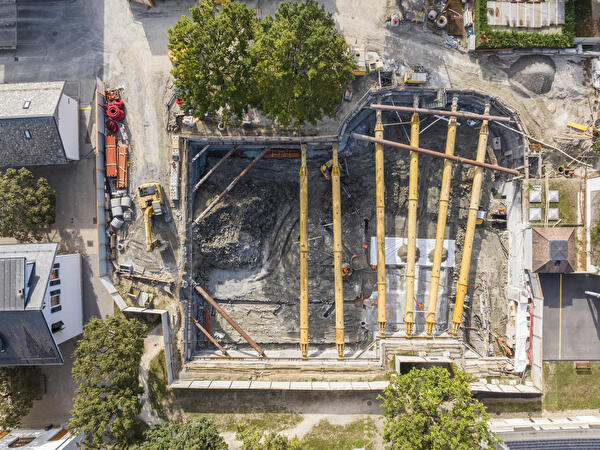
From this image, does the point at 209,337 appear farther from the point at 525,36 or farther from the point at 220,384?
the point at 525,36

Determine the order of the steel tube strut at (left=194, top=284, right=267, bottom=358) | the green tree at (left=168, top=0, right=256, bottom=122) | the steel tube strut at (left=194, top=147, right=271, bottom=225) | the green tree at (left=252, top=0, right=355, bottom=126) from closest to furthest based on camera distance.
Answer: the green tree at (left=252, top=0, right=355, bottom=126) < the green tree at (left=168, top=0, right=256, bottom=122) < the steel tube strut at (left=194, top=147, right=271, bottom=225) < the steel tube strut at (left=194, top=284, right=267, bottom=358)

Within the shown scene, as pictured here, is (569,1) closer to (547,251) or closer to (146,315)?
(547,251)

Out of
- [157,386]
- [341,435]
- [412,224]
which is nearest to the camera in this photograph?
[341,435]

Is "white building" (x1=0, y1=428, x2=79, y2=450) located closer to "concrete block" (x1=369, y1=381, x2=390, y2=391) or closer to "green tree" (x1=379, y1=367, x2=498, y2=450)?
"concrete block" (x1=369, y1=381, x2=390, y2=391)

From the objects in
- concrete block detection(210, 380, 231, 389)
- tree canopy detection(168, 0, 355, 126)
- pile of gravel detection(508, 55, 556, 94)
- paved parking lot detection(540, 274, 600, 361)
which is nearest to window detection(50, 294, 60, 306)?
concrete block detection(210, 380, 231, 389)

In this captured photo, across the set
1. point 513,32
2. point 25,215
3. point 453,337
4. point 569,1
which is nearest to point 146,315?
point 25,215

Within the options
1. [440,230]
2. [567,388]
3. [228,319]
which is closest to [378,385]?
[228,319]
